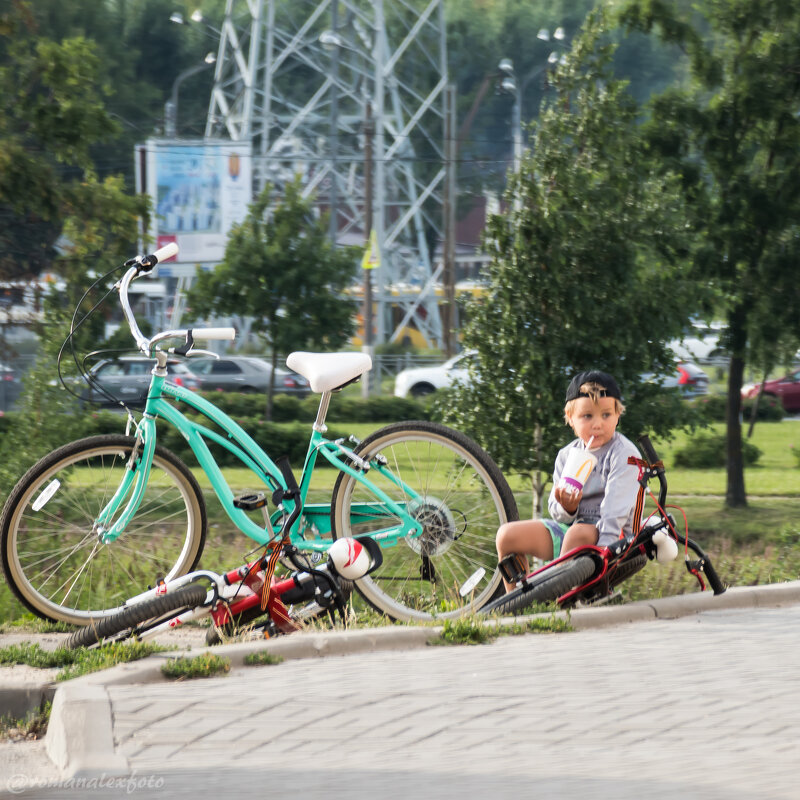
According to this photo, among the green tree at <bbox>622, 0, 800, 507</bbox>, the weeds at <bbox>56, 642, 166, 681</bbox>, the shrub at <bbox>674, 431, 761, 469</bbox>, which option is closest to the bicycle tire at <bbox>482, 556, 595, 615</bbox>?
the weeds at <bbox>56, 642, 166, 681</bbox>

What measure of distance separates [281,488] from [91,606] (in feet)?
3.21

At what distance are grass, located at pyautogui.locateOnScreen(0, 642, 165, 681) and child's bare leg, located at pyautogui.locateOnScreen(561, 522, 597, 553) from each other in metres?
1.87

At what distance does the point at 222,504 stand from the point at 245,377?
34676 millimetres

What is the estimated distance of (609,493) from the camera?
5594mm

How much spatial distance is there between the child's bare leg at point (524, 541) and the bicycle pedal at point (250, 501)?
1029 mm

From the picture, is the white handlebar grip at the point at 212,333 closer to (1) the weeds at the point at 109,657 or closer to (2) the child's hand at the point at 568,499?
(1) the weeds at the point at 109,657

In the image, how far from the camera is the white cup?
5648mm

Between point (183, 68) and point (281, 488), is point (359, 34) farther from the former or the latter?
point (281, 488)

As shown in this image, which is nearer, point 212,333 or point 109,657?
point 109,657

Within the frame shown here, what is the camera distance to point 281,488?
5.48 metres

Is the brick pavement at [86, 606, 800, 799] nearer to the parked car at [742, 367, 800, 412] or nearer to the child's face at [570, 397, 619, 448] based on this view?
the child's face at [570, 397, 619, 448]

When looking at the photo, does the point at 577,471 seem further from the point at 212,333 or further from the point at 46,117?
the point at 46,117

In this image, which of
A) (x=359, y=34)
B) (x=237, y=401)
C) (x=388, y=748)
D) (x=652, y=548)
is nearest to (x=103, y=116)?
(x=652, y=548)

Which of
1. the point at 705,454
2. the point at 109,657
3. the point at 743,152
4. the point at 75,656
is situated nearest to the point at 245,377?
the point at 705,454
